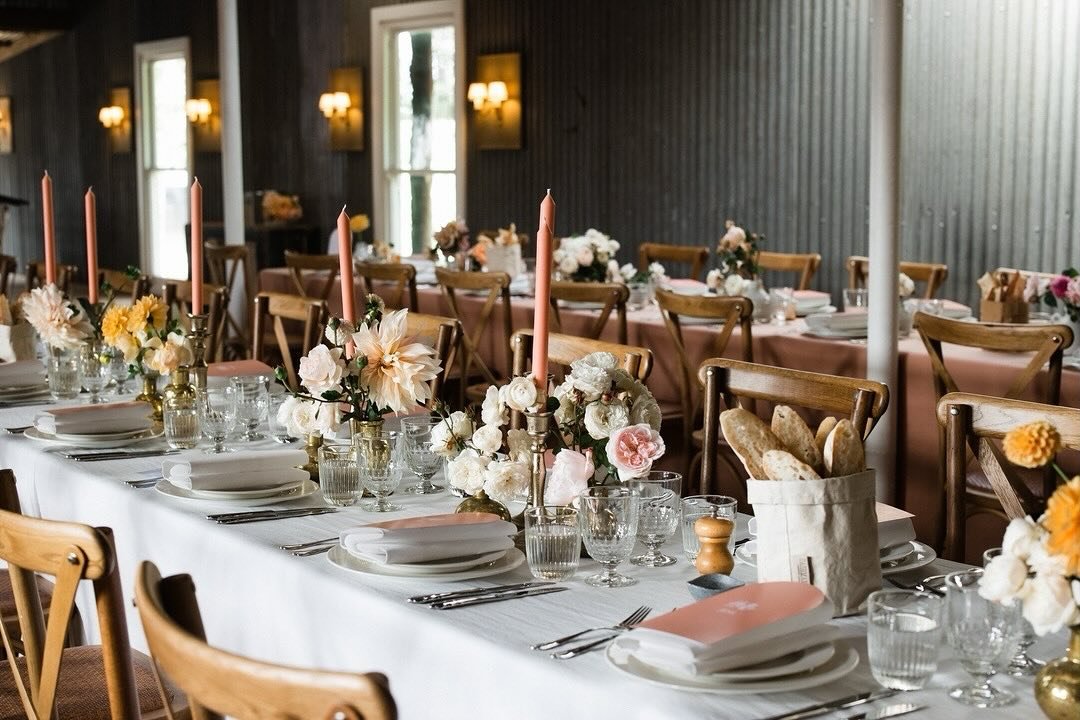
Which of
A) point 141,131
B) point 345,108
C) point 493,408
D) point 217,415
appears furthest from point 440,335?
point 141,131

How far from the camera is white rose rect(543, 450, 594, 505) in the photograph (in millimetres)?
2215

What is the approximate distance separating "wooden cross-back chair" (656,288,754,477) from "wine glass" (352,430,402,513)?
7.51 ft

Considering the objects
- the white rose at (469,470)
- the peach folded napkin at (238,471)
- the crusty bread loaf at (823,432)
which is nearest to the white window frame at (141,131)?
the peach folded napkin at (238,471)

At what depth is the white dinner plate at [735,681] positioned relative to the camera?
1.58 m

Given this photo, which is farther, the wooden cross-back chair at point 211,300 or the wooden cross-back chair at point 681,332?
the wooden cross-back chair at point 211,300

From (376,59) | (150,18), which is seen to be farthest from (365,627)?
(150,18)

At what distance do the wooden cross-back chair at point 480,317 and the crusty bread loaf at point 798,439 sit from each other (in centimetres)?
358

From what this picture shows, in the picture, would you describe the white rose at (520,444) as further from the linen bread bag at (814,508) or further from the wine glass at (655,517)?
the linen bread bag at (814,508)

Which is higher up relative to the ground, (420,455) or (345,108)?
(345,108)

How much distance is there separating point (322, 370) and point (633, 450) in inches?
24.9

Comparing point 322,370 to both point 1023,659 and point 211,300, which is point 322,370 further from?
point 211,300

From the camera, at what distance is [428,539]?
2.07 m

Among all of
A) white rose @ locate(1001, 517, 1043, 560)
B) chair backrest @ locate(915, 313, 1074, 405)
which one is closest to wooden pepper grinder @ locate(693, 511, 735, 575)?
white rose @ locate(1001, 517, 1043, 560)

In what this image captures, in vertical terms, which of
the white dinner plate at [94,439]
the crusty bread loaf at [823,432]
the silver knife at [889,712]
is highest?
the crusty bread loaf at [823,432]
